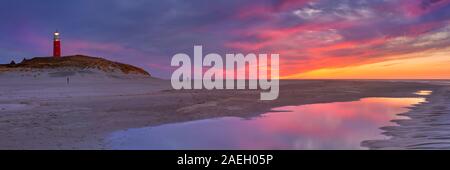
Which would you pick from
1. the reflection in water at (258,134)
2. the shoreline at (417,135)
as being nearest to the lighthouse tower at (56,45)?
the reflection in water at (258,134)

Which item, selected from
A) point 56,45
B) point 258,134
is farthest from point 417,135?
point 56,45

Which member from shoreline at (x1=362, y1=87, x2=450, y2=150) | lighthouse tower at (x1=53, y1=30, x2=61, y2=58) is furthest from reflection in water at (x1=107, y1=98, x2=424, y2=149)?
lighthouse tower at (x1=53, y1=30, x2=61, y2=58)

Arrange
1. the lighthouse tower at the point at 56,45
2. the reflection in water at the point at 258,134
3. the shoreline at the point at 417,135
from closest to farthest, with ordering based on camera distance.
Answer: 1. the shoreline at the point at 417,135
2. the reflection in water at the point at 258,134
3. the lighthouse tower at the point at 56,45

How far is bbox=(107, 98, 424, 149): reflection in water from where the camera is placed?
405 inches

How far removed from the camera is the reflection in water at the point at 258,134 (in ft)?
33.8

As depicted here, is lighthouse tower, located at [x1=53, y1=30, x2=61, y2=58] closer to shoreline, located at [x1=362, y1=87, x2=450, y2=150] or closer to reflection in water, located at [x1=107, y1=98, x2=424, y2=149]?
reflection in water, located at [x1=107, y1=98, x2=424, y2=149]

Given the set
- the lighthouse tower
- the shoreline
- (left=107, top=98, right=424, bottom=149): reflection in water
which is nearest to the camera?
the shoreline

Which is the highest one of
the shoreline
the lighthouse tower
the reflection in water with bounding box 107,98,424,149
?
the lighthouse tower

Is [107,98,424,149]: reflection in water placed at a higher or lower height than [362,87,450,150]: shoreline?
lower

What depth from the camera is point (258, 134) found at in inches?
475

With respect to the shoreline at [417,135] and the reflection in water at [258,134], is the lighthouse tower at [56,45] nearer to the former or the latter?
the reflection in water at [258,134]
